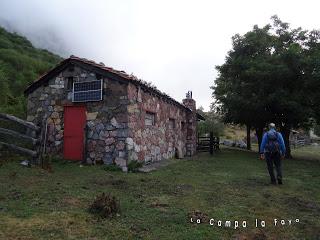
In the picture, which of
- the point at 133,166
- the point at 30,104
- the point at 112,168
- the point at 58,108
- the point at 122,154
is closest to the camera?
the point at 112,168

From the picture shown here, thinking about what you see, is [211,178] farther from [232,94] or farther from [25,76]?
[25,76]

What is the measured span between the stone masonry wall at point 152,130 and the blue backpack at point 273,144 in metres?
4.60

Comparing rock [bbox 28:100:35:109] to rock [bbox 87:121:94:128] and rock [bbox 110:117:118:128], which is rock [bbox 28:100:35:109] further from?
rock [bbox 110:117:118:128]

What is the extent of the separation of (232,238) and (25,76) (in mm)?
19089

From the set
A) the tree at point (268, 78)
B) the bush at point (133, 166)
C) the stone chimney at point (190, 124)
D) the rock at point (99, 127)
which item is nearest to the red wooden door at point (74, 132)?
the rock at point (99, 127)

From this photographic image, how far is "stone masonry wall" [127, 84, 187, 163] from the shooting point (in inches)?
469

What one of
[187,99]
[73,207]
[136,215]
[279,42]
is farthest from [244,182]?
[279,42]

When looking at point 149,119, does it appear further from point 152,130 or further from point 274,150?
point 274,150

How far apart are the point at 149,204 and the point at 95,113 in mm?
6229

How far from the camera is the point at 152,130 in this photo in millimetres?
13891

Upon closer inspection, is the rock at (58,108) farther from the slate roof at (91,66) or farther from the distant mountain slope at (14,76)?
the distant mountain slope at (14,76)

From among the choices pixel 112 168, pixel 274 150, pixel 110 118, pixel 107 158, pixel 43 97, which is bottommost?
pixel 112 168

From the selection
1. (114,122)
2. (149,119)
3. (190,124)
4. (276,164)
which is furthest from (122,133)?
(190,124)

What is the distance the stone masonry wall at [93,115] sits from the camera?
1167 cm
